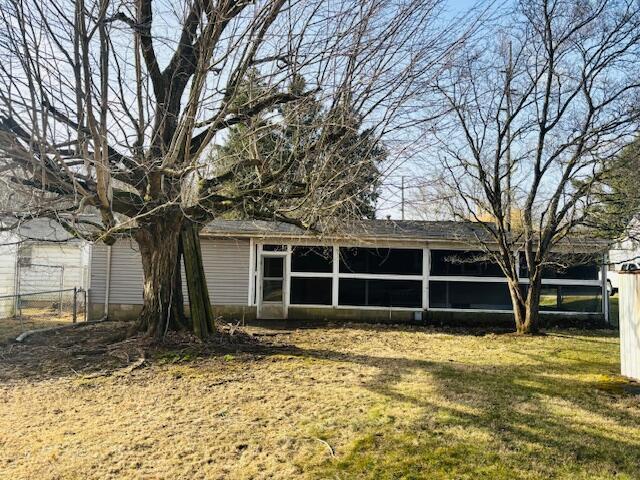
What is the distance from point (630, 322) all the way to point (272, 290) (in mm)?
9484

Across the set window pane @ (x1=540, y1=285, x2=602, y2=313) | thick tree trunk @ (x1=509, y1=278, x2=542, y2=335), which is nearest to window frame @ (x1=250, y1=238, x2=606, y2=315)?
window pane @ (x1=540, y1=285, x2=602, y2=313)

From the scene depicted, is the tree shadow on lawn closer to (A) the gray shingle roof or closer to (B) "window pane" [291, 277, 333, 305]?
(A) the gray shingle roof

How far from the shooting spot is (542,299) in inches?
541

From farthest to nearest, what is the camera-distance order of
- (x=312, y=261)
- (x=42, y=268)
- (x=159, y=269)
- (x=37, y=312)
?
(x=42, y=268)
(x=37, y=312)
(x=312, y=261)
(x=159, y=269)

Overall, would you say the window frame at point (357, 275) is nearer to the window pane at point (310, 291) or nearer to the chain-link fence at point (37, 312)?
the window pane at point (310, 291)

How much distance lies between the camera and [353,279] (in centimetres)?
1398

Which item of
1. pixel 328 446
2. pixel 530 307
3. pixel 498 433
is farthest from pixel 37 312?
pixel 498 433

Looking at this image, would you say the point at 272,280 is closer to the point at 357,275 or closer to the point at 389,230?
the point at 357,275

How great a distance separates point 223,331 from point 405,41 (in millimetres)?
6443

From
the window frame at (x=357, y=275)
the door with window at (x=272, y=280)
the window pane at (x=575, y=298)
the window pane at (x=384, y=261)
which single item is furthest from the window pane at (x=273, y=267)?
the window pane at (x=575, y=298)

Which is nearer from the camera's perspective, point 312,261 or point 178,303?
point 178,303

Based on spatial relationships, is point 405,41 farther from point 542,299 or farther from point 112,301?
point 112,301

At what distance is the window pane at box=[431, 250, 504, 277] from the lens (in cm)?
1377

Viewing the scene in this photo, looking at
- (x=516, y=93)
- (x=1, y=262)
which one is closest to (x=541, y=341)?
(x=516, y=93)
